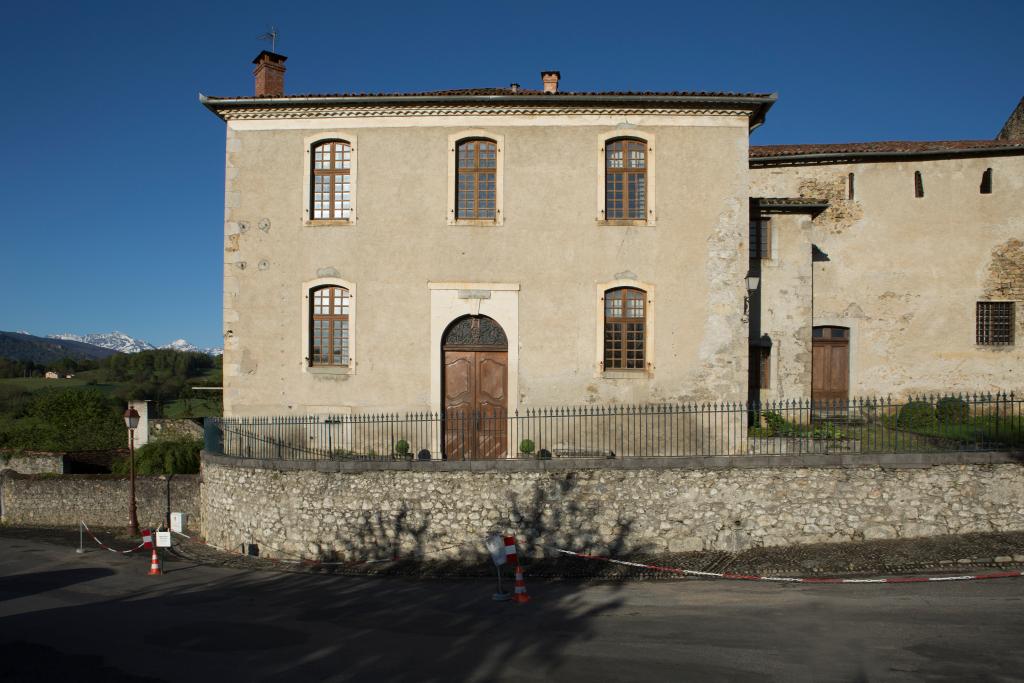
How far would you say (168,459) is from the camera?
2188 centimetres

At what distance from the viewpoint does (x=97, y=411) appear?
108ft

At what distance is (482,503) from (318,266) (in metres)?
7.46

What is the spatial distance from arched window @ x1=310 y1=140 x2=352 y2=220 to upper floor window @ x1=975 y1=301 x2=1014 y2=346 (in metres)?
19.5

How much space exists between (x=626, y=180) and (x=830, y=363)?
991 centimetres

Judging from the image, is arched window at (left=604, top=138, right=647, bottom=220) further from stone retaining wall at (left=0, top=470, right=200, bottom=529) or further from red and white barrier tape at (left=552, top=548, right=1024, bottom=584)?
stone retaining wall at (left=0, top=470, right=200, bottom=529)

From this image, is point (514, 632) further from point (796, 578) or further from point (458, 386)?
point (458, 386)

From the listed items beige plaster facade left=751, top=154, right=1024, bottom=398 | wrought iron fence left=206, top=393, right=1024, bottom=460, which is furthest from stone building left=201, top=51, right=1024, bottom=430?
beige plaster facade left=751, top=154, right=1024, bottom=398

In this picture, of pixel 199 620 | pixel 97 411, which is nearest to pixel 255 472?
pixel 199 620

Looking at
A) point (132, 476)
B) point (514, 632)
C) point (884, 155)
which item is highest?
point (884, 155)

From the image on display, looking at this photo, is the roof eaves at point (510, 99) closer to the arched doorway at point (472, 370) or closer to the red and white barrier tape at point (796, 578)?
the arched doorway at point (472, 370)

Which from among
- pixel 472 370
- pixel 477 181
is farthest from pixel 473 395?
pixel 477 181

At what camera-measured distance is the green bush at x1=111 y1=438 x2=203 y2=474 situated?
72.2 feet

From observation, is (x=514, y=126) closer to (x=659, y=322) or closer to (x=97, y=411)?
(x=659, y=322)

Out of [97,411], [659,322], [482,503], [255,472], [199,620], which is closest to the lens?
[199,620]
